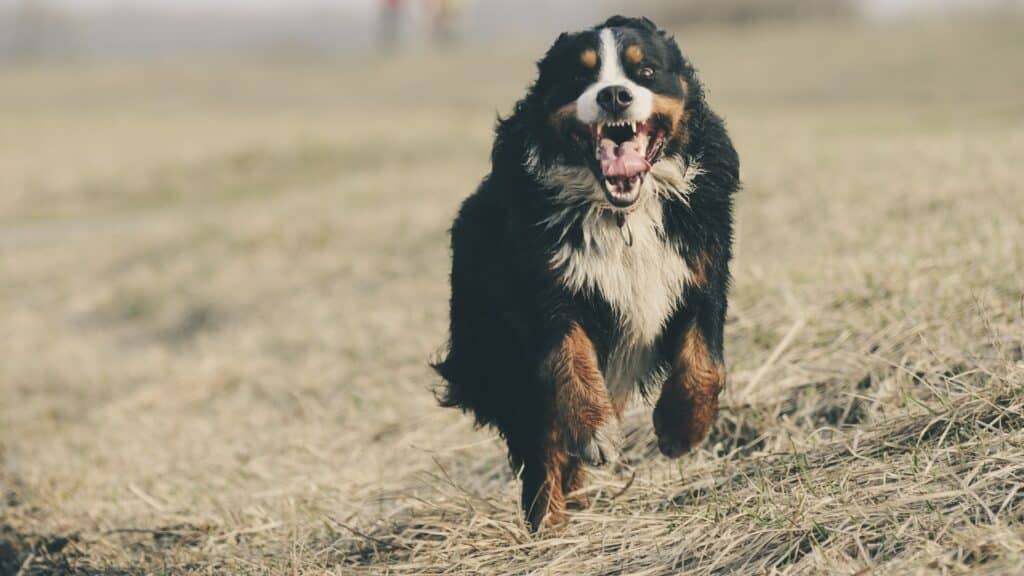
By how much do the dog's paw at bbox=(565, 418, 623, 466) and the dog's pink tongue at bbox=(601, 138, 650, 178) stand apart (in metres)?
0.78

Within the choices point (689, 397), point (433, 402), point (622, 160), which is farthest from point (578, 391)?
point (433, 402)

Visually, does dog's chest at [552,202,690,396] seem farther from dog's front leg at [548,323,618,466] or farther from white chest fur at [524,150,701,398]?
dog's front leg at [548,323,618,466]

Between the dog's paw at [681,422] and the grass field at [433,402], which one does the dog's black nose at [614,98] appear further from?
A: the grass field at [433,402]

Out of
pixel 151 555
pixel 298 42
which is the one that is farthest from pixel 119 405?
pixel 298 42

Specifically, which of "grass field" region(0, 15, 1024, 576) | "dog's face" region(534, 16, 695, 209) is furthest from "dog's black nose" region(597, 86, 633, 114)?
"grass field" region(0, 15, 1024, 576)

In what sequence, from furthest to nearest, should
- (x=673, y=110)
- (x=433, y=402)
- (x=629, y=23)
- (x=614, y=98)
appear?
(x=433, y=402) < (x=629, y=23) < (x=673, y=110) < (x=614, y=98)

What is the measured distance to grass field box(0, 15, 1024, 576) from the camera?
3600mm

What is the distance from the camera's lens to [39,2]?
113 m

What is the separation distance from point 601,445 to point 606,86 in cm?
111

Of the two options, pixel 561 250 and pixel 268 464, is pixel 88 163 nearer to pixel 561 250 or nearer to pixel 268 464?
pixel 268 464

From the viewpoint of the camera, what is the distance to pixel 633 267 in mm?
3797

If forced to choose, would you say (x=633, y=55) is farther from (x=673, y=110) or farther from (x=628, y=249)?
(x=628, y=249)

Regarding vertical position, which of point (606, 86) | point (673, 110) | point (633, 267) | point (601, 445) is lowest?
point (601, 445)

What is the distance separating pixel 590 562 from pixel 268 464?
9.67 feet
